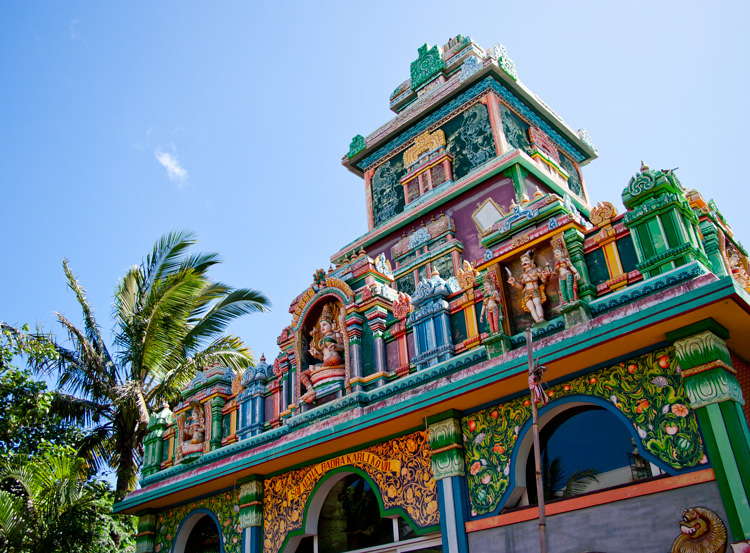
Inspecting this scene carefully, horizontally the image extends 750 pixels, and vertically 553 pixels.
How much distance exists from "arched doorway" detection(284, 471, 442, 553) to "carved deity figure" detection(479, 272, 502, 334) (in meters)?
2.99

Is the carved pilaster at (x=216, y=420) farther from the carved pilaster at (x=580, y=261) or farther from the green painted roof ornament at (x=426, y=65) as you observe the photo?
the green painted roof ornament at (x=426, y=65)

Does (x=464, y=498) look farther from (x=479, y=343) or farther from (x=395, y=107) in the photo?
(x=395, y=107)

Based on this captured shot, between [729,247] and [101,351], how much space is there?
14.2 m

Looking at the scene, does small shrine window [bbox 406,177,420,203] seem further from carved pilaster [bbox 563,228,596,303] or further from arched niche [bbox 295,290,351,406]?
carved pilaster [bbox 563,228,596,303]

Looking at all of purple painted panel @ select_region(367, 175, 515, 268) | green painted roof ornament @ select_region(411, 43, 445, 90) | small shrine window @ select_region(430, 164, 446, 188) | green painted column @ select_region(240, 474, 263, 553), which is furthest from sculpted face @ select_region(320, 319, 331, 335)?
green painted roof ornament @ select_region(411, 43, 445, 90)

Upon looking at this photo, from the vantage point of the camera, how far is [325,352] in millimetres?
11164

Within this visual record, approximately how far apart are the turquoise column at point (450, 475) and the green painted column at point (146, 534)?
706 centimetres

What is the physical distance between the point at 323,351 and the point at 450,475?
3390mm

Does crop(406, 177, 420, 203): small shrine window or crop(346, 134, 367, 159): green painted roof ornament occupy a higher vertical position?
crop(346, 134, 367, 159): green painted roof ornament

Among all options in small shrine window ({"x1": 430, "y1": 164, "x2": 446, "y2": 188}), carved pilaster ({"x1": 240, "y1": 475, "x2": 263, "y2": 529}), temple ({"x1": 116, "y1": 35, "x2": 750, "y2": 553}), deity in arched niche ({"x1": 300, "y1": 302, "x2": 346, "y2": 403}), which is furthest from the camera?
small shrine window ({"x1": 430, "y1": 164, "x2": 446, "y2": 188})

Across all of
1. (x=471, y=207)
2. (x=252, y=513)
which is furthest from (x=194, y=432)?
(x=471, y=207)

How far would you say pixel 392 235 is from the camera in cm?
1602

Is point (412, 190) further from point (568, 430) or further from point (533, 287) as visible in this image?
point (568, 430)

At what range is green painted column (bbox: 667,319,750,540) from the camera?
633cm
